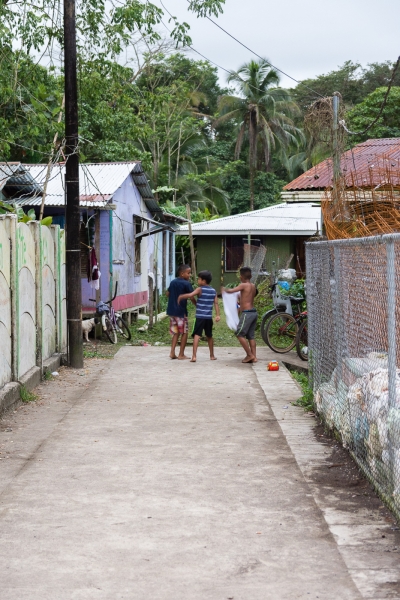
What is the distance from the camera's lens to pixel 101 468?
6180mm

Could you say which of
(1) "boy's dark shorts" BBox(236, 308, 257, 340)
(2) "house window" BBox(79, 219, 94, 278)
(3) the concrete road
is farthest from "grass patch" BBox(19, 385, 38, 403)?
(2) "house window" BBox(79, 219, 94, 278)

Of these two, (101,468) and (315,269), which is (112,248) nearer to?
(315,269)

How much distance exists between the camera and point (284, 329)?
13953mm

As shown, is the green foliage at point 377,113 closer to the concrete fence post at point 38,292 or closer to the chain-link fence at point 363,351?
the concrete fence post at point 38,292

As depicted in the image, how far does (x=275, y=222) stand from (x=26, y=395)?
61.1ft

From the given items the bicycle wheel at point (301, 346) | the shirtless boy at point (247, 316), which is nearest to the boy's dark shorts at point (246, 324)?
the shirtless boy at point (247, 316)

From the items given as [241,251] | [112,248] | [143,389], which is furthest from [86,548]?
[241,251]

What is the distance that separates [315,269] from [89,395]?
3.24 metres

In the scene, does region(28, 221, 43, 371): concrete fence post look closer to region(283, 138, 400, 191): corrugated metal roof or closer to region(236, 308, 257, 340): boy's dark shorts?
region(236, 308, 257, 340): boy's dark shorts

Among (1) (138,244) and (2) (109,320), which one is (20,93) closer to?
(2) (109,320)

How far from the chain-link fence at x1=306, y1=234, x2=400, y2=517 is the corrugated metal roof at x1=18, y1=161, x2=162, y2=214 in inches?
304

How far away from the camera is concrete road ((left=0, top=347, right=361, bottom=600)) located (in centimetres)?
388

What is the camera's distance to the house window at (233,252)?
29.8 metres

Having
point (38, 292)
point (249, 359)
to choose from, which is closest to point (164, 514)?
point (38, 292)
